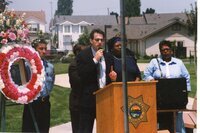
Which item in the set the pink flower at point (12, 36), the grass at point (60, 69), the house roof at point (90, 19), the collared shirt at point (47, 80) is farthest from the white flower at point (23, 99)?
the house roof at point (90, 19)

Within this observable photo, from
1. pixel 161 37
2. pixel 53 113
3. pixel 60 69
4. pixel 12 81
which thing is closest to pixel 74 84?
pixel 12 81

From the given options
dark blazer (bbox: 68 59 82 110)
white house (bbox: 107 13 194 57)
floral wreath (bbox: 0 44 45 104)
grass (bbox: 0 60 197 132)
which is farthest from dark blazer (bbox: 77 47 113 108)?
white house (bbox: 107 13 194 57)

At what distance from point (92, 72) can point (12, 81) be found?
3.49 ft

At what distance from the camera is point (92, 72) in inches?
226

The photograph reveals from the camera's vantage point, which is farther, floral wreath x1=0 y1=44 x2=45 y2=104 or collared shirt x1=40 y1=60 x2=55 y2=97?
collared shirt x1=40 y1=60 x2=55 y2=97

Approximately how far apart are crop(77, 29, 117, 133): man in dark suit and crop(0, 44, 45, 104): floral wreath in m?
0.61

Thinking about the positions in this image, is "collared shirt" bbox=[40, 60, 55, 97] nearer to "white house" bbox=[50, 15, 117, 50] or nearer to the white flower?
the white flower

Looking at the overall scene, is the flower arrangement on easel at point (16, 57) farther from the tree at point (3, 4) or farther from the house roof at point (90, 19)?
the house roof at point (90, 19)

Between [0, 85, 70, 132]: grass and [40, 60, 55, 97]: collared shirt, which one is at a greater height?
[40, 60, 55, 97]: collared shirt

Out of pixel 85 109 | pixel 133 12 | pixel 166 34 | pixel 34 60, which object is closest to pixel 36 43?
pixel 34 60

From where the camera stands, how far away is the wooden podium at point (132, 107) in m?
5.18

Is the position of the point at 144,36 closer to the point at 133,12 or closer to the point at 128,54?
the point at 133,12

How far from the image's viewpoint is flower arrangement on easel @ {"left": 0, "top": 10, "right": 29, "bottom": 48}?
6230mm

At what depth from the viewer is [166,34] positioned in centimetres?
6234
